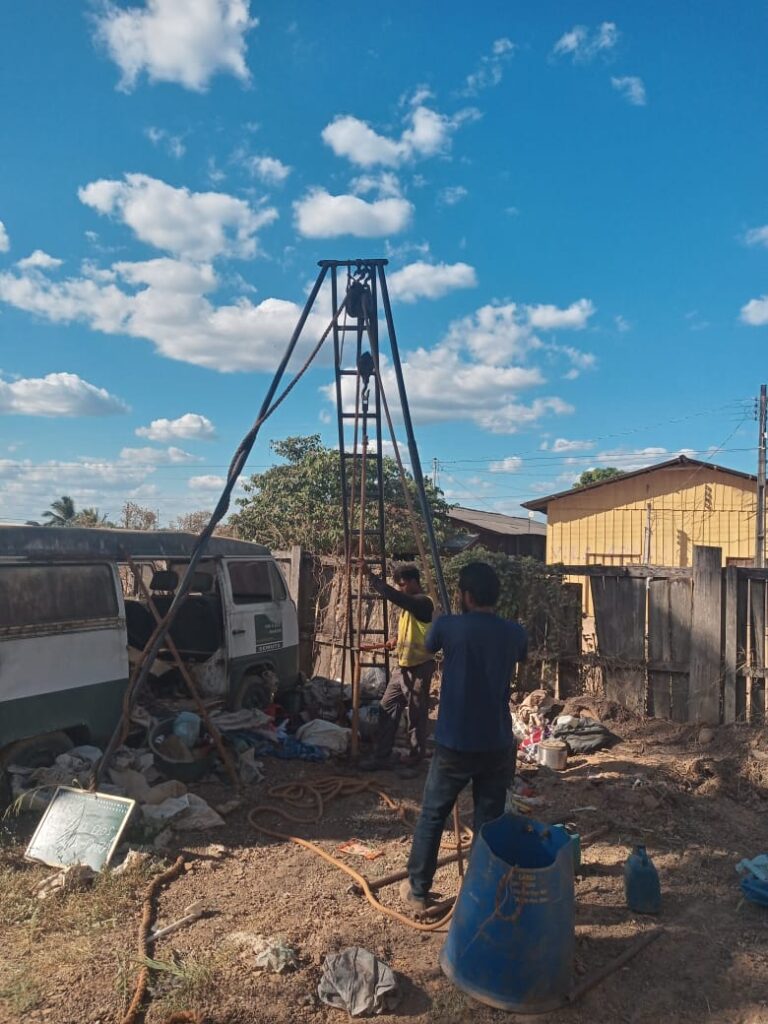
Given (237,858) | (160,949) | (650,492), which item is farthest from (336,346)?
(650,492)

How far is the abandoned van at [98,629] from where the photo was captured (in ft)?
18.1

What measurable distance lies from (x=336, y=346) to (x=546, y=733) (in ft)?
14.8

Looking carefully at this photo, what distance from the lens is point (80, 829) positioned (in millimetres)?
4965

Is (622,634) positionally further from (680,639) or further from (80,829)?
(80,829)

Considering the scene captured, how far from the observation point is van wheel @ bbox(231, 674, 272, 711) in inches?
305

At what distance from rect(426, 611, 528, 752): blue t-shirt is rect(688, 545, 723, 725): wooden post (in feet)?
15.0

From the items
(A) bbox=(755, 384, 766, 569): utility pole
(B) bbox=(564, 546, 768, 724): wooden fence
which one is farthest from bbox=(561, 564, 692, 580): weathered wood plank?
(A) bbox=(755, 384, 766, 569): utility pole

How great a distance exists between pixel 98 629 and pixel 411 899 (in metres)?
3.29

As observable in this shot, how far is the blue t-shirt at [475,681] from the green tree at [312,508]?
8.60m

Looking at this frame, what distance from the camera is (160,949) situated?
3881mm

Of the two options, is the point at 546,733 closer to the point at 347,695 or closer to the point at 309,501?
→ the point at 347,695

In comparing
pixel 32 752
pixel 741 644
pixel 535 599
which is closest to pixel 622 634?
pixel 535 599

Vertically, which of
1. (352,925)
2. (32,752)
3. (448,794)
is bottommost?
(352,925)

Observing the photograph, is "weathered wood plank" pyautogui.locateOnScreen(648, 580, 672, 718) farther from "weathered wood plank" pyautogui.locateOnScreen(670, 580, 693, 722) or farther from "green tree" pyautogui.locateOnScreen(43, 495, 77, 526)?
"green tree" pyautogui.locateOnScreen(43, 495, 77, 526)
